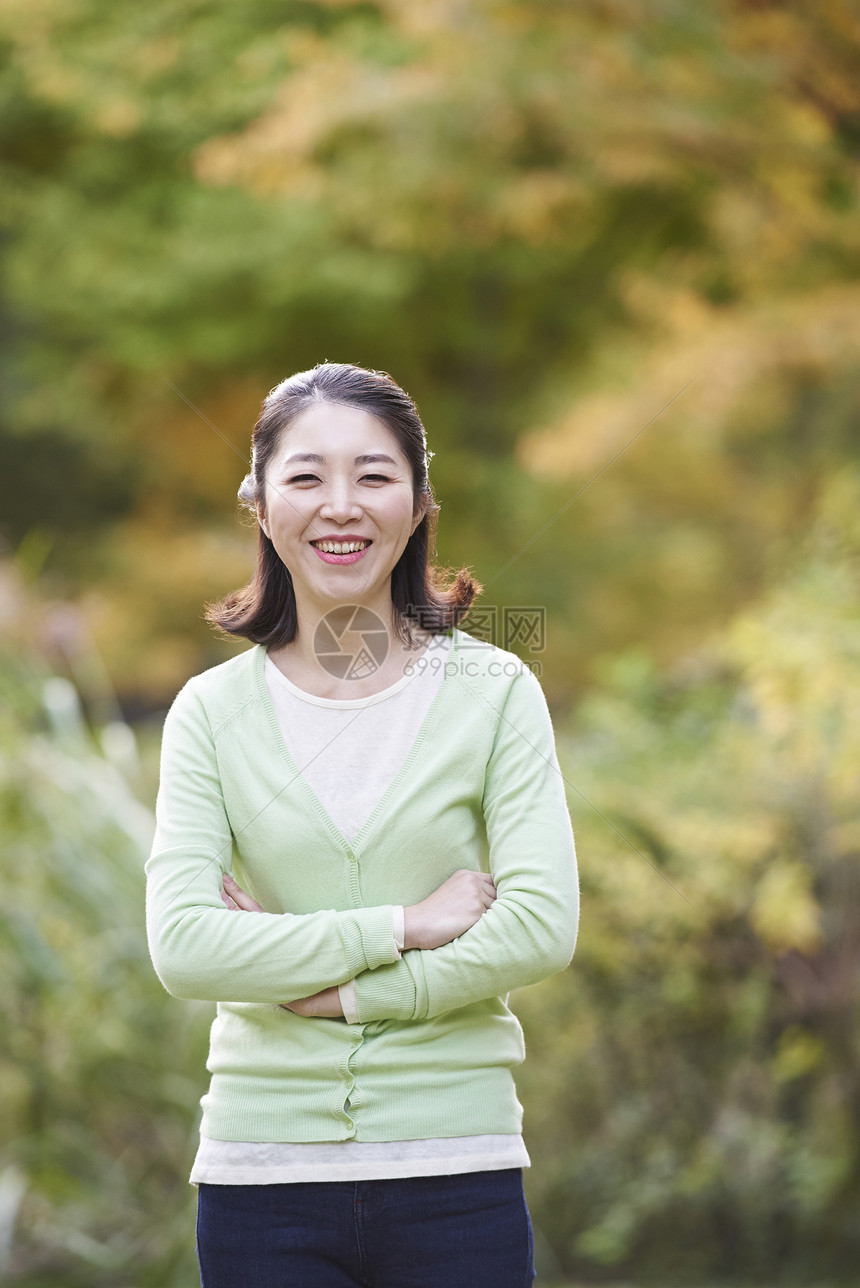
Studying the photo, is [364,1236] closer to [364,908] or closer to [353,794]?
[364,908]

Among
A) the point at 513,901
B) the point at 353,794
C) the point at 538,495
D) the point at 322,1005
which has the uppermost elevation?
the point at 538,495

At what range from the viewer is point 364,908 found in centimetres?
149

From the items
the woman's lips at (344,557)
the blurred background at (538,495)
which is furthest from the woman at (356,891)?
the blurred background at (538,495)

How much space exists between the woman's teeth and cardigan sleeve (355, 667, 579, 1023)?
23 centimetres

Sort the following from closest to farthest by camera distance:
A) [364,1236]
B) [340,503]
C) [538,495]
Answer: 1. [364,1236]
2. [340,503]
3. [538,495]

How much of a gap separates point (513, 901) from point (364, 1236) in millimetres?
406

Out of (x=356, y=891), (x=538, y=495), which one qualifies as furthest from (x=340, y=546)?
(x=538, y=495)

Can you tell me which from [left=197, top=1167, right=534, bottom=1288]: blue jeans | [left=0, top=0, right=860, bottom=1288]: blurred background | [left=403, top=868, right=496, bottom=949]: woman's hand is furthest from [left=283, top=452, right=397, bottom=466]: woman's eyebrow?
[left=0, top=0, right=860, bottom=1288]: blurred background

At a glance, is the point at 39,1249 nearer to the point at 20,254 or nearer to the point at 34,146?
the point at 20,254

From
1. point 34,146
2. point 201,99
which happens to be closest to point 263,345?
point 201,99

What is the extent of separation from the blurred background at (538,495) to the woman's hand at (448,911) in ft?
5.96

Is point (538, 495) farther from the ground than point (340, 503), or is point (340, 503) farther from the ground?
point (538, 495)

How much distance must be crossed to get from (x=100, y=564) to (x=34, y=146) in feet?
10.4

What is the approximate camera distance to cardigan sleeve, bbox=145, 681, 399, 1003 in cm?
144
